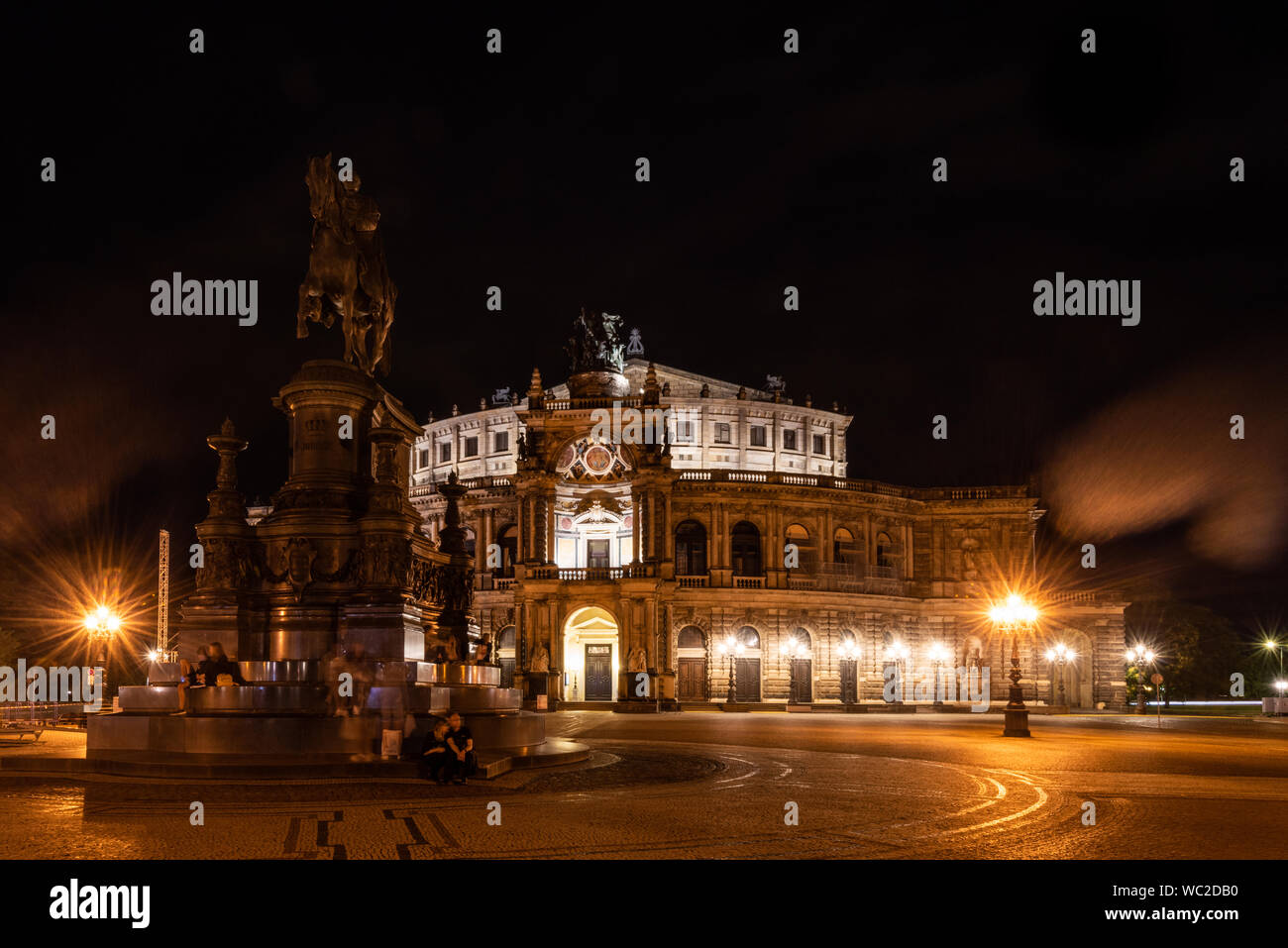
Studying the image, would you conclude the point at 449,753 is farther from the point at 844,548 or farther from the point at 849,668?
the point at 844,548

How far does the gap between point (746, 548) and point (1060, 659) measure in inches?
883

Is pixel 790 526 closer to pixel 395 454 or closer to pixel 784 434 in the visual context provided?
pixel 784 434

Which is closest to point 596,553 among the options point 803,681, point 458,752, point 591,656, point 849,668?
point 591,656

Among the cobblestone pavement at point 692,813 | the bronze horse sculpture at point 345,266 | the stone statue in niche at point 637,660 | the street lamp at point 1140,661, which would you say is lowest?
the street lamp at point 1140,661

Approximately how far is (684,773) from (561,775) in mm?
2097

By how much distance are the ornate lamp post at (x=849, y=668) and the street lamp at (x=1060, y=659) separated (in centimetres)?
1347

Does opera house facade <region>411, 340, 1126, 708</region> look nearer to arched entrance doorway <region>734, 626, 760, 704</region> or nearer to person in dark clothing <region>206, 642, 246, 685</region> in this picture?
arched entrance doorway <region>734, 626, 760, 704</region>

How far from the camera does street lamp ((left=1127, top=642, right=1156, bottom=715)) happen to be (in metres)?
68.2

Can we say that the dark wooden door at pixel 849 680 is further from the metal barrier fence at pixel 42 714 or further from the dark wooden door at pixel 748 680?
the metal barrier fence at pixel 42 714

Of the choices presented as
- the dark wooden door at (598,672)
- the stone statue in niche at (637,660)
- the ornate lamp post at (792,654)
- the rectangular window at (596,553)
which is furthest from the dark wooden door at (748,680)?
the rectangular window at (596,553)

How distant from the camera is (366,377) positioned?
21.0m

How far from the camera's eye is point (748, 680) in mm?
68312

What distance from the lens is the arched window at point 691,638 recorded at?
223 ft
